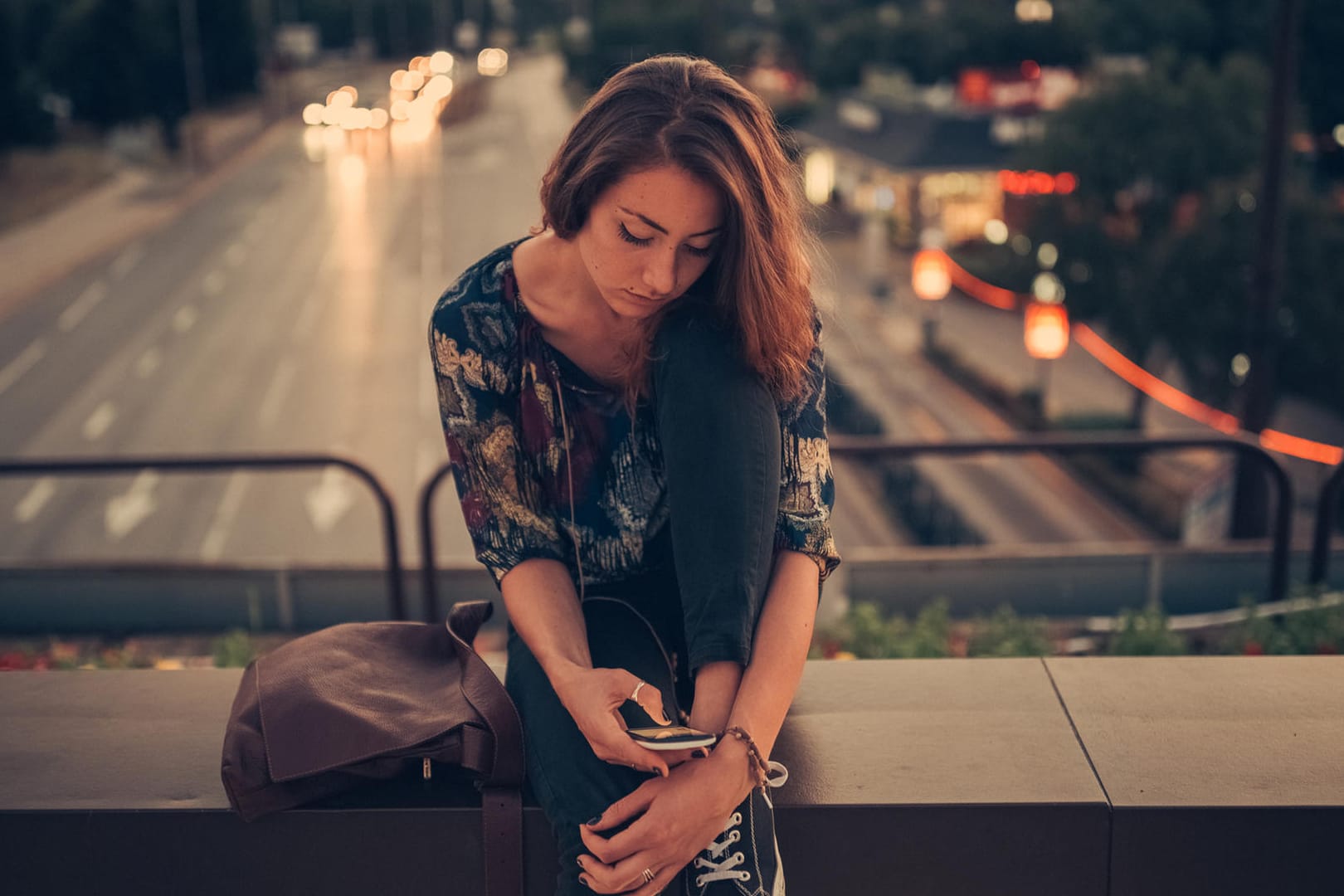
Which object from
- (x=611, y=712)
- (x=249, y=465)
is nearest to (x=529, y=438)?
(x=611, y=712)

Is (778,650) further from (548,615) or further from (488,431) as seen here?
(488,431)

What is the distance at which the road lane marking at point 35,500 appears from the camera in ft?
52.8

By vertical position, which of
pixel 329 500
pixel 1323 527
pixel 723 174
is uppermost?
pixel 723 174

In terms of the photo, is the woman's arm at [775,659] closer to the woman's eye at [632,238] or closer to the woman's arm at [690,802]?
the woman's arm at [690,802]

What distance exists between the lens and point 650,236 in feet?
6.89

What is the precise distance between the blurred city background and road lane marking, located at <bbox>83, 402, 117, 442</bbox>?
8 centimetres

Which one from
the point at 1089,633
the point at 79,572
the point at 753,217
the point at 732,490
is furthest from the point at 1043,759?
the point at 79,572

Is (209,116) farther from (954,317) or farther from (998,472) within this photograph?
(998,472)

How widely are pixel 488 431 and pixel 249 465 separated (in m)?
3.06

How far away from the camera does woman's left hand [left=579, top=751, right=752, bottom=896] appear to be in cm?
186

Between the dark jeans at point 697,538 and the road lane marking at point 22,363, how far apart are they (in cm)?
2073

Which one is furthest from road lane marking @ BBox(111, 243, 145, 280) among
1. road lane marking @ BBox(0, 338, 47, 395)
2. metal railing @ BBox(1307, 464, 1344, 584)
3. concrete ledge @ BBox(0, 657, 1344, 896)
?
concrete ledge @ BBox(0, 657, 1344, 896)

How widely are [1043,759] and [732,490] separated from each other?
72 cm

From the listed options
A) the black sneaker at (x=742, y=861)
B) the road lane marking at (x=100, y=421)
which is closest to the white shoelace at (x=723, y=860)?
the black sneaker at (x=742, y=861)
